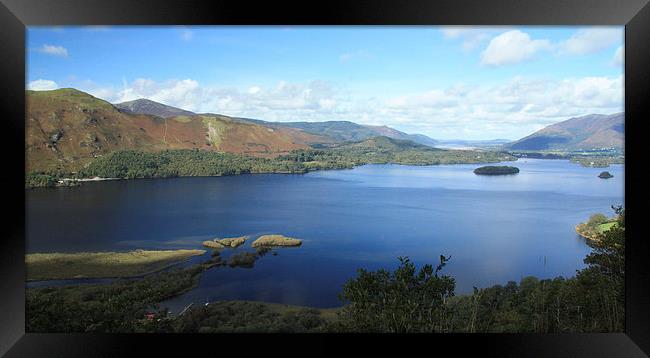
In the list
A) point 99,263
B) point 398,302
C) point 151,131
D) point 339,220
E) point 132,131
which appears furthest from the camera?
point 151,131

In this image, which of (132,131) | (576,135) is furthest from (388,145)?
(132,131)

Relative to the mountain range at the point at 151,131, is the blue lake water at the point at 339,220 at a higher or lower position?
lower

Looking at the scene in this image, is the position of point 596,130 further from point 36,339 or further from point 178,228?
point 36,339

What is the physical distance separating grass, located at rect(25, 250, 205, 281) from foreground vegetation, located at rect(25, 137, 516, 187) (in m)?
7.29

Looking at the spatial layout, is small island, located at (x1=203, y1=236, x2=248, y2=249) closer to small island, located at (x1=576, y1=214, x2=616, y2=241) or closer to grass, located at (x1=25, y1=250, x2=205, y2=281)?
grass, located at (x1=25, y1=250, x2=205, y2=281)

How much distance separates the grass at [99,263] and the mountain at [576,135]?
45.6 ft

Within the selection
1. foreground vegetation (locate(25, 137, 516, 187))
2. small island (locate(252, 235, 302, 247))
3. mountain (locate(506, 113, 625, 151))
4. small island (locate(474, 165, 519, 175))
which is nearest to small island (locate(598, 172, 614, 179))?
mountain (locate(506, 113, 625, 151))

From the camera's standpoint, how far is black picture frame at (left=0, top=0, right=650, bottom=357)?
8.12ft

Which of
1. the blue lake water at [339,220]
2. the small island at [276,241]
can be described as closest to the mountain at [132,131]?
the blue lake water at [339,220]

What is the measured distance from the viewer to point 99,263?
15398 millimetres

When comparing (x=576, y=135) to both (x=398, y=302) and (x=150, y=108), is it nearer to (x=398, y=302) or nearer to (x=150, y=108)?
(x=398, y=302)

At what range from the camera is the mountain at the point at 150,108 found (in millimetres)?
26047

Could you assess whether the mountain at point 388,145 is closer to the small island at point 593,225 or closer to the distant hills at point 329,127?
the distant hills at point 329,127

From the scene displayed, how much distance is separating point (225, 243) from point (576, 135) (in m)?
14.4
